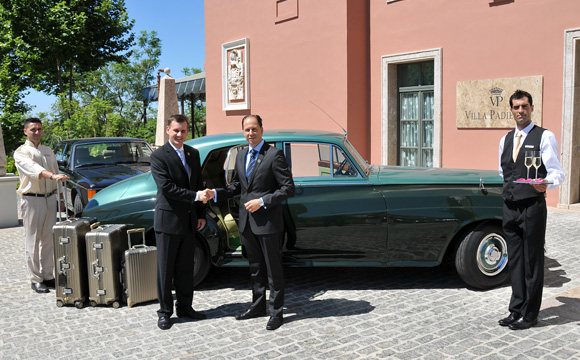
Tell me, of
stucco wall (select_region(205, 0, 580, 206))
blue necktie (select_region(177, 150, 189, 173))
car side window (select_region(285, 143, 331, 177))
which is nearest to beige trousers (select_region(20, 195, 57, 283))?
blue necktie (select_region(177, 150, 189, 173))

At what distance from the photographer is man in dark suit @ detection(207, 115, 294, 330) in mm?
4648

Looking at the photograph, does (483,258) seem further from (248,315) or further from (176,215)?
(176,215)

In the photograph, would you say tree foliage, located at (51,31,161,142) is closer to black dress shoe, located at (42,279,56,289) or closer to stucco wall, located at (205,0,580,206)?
stucco wall, located at (205,0,580,206)

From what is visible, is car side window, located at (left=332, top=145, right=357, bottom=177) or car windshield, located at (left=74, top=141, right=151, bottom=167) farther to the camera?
car windshield, located at (left=74, top=141, right=151, bottom=167)

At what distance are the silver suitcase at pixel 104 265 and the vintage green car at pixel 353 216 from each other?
0.40m

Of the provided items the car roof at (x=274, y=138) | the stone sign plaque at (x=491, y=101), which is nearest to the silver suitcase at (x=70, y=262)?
the car roof at (x=274, y=138)

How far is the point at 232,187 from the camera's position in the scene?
4.98 m

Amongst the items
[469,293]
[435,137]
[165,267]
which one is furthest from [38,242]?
[435,137]

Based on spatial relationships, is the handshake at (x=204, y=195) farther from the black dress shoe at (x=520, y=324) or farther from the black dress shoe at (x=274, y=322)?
the black dress shoe at (x=520, y=324)

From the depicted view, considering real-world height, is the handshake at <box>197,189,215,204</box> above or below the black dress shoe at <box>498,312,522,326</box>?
above

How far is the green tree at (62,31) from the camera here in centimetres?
2216

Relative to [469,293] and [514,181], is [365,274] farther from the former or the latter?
[514,181]

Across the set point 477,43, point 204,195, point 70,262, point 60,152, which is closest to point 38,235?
point 70,262

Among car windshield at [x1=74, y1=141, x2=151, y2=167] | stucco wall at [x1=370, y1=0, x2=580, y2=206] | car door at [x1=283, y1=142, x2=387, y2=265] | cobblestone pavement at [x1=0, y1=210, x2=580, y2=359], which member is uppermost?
stucco wall at [x1=370, y1=0, x2=580, y2=206]
